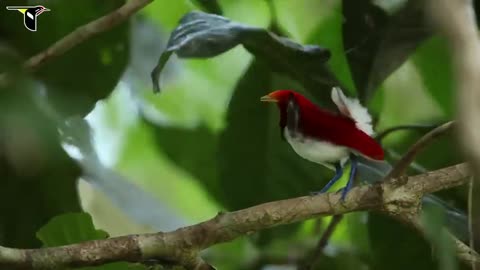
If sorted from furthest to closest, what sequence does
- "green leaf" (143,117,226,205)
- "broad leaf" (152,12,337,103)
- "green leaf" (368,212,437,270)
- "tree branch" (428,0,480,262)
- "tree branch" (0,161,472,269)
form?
"green leaf" (143,117,226,205)
"green leaf" (368,212,437,270)
"broad leaf" (152,12,337,103)
"tree branch" (0,161,472,269)
"tree branch" (428,0,480,262)

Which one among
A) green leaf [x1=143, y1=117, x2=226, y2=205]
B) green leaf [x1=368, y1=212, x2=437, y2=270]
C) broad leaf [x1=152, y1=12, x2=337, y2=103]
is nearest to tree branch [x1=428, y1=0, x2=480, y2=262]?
broad leaf [x1=152, y1=12, x2=337, y2=103]

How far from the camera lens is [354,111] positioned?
0.60 m

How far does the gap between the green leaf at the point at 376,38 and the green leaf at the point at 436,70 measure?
104mm

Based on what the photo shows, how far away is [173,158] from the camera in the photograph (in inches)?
41.0

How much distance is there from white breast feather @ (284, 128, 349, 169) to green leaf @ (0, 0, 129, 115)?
0.27 metres

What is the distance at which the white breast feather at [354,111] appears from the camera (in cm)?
59

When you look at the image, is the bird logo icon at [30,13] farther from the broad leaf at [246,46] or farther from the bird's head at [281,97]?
the bird's head at [281,97]

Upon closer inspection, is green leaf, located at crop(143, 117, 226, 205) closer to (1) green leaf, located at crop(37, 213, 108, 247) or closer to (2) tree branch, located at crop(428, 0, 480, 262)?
(1) green leaf, located at crop(37, 213, 108, 247)

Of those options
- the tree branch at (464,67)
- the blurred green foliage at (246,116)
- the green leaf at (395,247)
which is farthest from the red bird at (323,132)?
the tree branch at (464,67)

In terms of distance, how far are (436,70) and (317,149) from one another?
359 millimetres

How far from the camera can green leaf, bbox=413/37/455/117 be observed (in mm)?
874

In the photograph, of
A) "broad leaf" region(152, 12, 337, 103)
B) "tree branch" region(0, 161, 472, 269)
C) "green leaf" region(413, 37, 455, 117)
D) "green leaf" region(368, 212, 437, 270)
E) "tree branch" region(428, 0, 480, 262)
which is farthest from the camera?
"green leaf" region(413, 37, 455, 117)

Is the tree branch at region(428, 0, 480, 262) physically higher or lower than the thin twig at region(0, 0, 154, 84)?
lower

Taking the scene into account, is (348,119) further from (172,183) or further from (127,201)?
(172,183)
